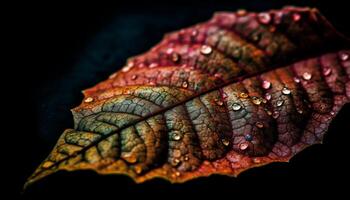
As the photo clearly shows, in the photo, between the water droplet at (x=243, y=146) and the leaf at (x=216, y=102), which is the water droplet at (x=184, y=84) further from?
the water droplet at (x=243, y=146)

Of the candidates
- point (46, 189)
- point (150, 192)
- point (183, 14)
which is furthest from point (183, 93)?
point (183, 14)

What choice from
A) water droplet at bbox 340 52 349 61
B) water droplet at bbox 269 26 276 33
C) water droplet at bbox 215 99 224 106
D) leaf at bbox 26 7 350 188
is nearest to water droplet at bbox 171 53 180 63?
leaf at bbox 26 7 350 188

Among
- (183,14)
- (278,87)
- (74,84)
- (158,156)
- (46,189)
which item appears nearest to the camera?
(158,156)

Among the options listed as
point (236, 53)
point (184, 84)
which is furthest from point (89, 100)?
point (236, 53)

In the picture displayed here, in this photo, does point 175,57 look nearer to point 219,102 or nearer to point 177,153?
point 219,102

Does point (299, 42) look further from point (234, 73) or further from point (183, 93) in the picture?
point (183, 93)

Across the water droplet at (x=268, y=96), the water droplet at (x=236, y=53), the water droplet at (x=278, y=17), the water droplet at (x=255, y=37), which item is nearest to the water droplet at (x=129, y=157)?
the water droplet at (x=268, y=96)
